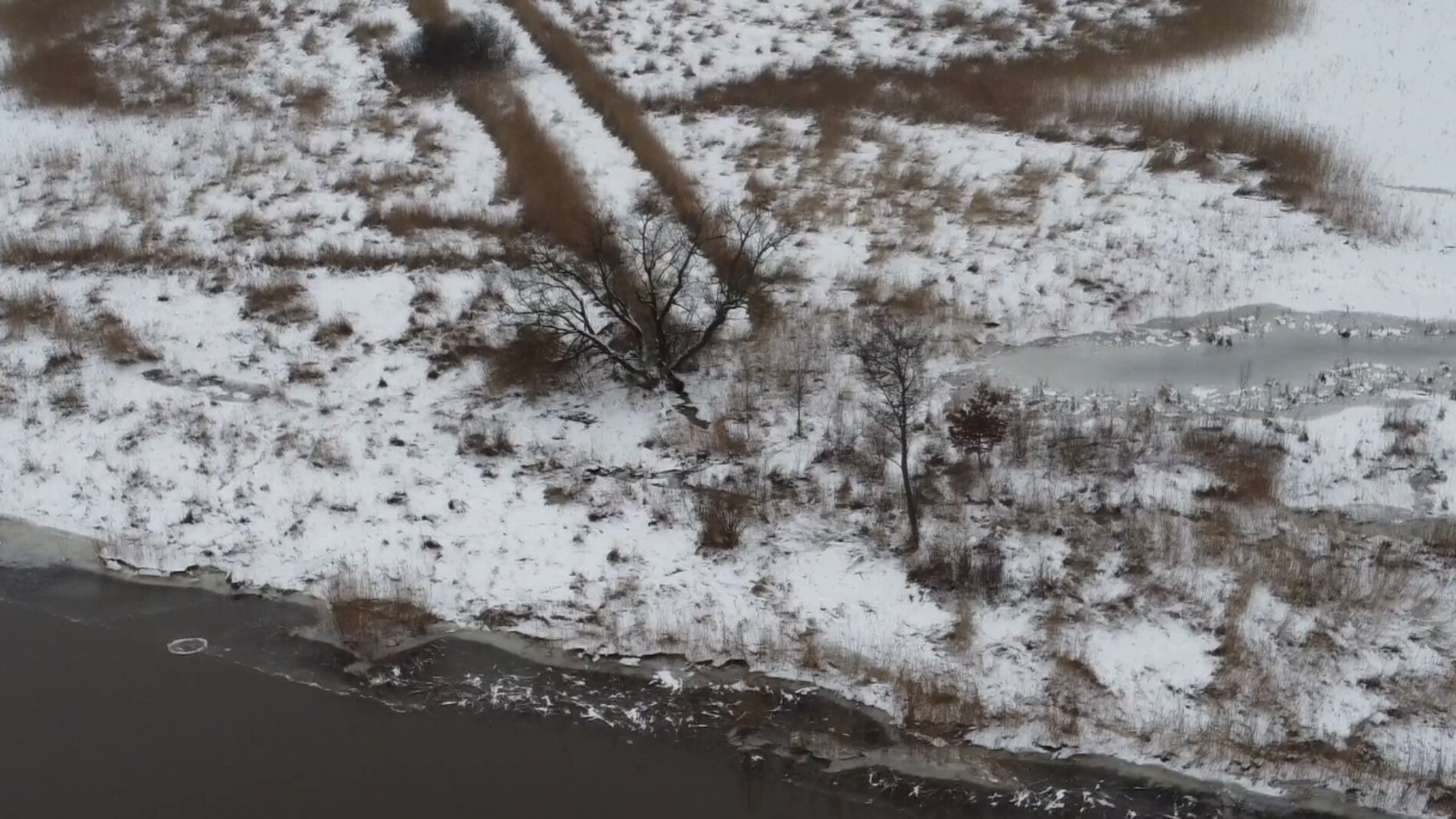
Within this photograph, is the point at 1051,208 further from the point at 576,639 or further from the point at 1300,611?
the point at 576,639

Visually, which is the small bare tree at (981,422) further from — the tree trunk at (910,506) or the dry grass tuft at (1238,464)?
the dry grass tuft at (1238,464)

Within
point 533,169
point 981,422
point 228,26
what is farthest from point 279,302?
point 228,26

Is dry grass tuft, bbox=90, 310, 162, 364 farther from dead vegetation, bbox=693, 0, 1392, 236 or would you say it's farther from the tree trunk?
dead vegetation, bbox=693, 0, 1392, 236

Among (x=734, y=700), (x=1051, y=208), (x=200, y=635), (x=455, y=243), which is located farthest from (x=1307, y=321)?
(x=200, y=635)

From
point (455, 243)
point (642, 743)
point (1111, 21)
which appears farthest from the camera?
point (1111, 21)

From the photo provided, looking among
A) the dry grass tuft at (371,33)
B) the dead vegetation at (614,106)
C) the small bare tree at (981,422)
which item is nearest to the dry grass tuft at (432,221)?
the dead vegetation at (614,106)

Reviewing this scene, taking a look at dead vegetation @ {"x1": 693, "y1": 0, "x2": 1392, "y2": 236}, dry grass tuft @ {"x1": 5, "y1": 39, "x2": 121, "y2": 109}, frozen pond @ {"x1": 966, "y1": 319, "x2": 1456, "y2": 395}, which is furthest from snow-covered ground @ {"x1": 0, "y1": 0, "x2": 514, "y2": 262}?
frozen pond @ {"x1": 966, "y1": 319, "x2": 1456, "y2": 395}
